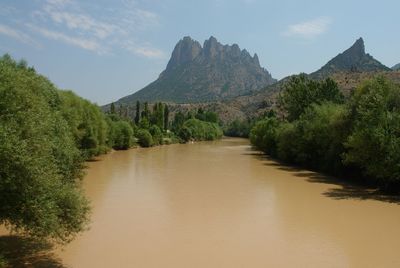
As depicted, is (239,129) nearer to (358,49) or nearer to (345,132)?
(358,49)

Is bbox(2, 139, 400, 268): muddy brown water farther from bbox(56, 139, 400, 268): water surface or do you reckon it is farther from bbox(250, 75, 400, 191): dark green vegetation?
bbox(250, 75, 400, 191): dark green vegetation

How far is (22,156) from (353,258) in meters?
14.4

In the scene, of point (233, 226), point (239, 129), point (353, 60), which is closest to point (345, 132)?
point (233, 226)

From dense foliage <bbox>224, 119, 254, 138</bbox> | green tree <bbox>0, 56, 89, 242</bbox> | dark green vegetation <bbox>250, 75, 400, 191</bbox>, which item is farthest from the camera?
dense foliage <bbox>224, 119, 254, 138</bbox>

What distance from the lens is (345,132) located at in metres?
47.7

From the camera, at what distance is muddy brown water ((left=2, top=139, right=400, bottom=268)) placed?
1978cm

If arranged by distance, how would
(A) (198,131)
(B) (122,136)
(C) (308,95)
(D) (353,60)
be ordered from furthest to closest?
(D) (353,60) → (A) (198,131) → (B) (122,136) → (C) (308,95)

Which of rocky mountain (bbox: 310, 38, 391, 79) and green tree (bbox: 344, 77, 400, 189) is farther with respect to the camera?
rocky mountain (bbox: 310, 38, 391, 79)

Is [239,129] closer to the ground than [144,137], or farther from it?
farther from it

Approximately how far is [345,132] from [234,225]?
2580 cm

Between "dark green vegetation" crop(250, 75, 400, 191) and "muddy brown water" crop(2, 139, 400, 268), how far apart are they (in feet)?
8.82

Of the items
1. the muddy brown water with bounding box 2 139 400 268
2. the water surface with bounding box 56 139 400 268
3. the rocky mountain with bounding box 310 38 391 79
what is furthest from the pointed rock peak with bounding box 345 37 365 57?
the water surface with bounding box 56 139 400 268

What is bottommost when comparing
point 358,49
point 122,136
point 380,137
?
point 122,136

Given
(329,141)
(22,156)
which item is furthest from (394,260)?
(329,141)
